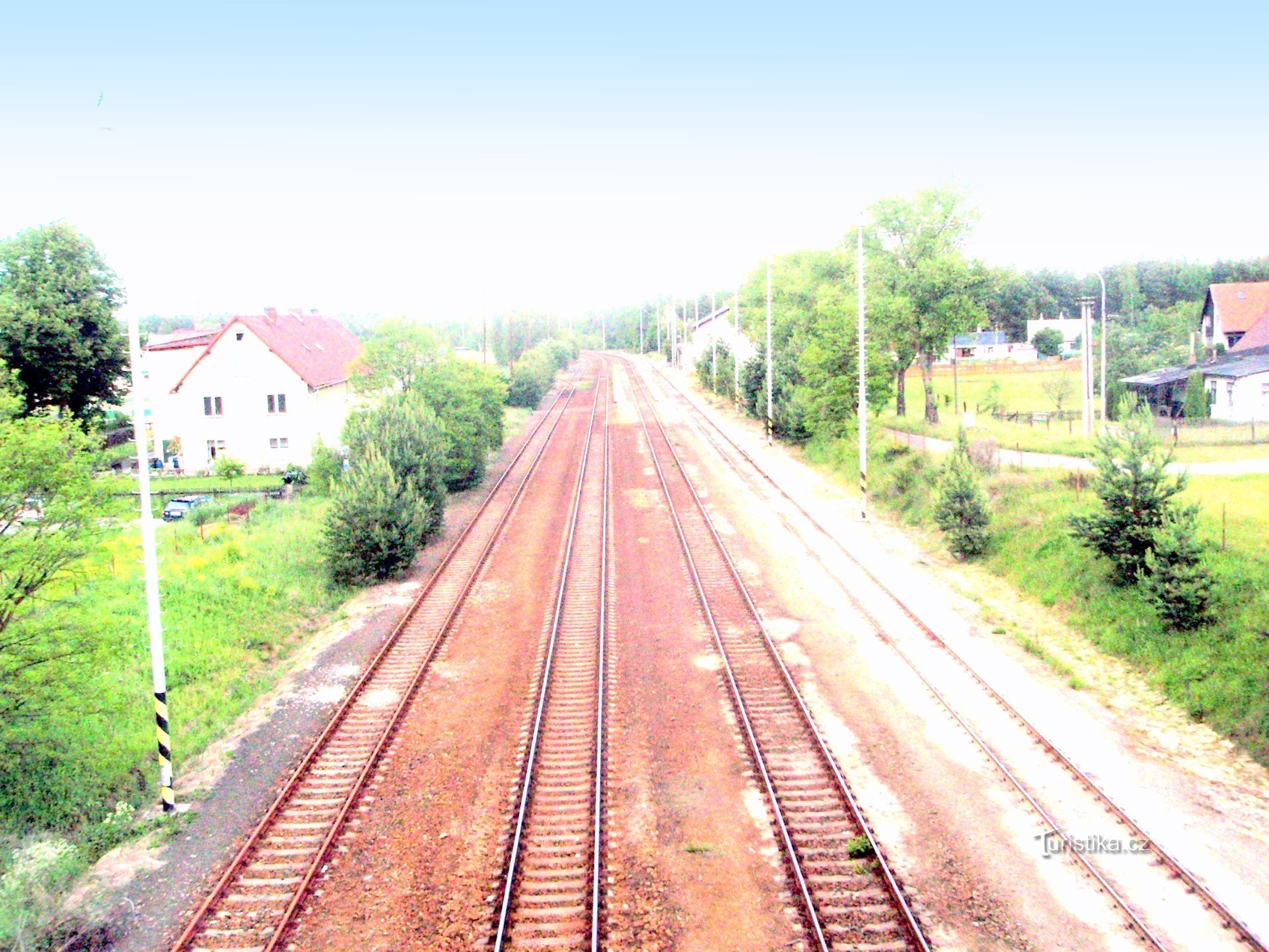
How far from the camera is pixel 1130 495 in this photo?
18.4 meters

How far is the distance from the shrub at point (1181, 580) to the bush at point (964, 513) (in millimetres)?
7086

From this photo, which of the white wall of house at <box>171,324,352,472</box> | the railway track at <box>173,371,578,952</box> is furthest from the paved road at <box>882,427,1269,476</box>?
the white wall of house at <box>171,324,352,472</box>

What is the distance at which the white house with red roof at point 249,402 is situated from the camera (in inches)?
1815

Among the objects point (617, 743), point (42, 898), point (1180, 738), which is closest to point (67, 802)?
point (42, 898)

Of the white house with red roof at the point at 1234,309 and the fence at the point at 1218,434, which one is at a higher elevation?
the white house with red roof at the point at 1234,309

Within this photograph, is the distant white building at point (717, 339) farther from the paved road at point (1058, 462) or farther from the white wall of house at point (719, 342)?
the paved road at point (1058, 462)

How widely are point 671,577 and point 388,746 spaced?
10.7 m

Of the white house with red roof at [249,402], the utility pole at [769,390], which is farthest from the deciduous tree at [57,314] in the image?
the utility pole at [769,390]

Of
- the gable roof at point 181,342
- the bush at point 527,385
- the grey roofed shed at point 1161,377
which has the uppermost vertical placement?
the gable roof at point 181,342

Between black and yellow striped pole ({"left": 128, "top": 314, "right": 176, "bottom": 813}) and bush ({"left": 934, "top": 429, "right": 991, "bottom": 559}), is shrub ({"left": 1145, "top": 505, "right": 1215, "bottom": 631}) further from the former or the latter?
black and yellow striped pole ({"left": 128, "top": 314, "right": 176, "bottom": 813})

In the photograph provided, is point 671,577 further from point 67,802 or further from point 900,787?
point 67,802

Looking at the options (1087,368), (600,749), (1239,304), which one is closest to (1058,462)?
(1087,368)

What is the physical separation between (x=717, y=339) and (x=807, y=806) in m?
63.8

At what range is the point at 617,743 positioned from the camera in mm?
14164
